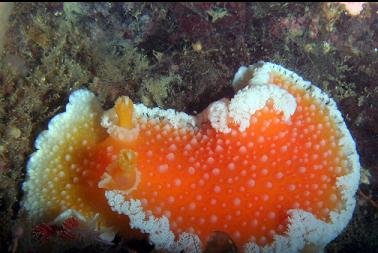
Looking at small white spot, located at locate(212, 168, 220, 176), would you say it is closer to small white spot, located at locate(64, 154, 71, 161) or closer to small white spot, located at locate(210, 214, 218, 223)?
small white spot, located at locate(210, 214, 218, 223)

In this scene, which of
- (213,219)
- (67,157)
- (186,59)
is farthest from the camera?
(186,59)

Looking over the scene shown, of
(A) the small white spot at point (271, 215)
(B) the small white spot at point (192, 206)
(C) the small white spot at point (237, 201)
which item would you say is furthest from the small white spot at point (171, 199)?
(A) the small white spot at point (271, 215)

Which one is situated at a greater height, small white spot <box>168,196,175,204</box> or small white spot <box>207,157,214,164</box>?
small white spot <box>207,157,214,164</box>

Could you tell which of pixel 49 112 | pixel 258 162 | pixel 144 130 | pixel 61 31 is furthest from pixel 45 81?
pixel 258 162

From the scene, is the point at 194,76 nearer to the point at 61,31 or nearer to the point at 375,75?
the point at 61,31

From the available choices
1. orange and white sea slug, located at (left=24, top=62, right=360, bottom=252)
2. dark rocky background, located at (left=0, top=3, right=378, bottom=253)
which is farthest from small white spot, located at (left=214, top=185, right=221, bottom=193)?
dark rocky background, located at (left=0, top=3, right=378, bottom=253)

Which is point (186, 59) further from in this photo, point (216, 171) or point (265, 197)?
point (265, 197)

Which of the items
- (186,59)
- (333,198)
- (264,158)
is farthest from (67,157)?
(333,198)

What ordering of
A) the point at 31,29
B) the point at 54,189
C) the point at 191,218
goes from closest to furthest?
the point at 191,218, the point at 54,189, the point at 31,29

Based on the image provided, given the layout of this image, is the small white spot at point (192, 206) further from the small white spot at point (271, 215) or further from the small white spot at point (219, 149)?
the small white spot at point (271, 215)
